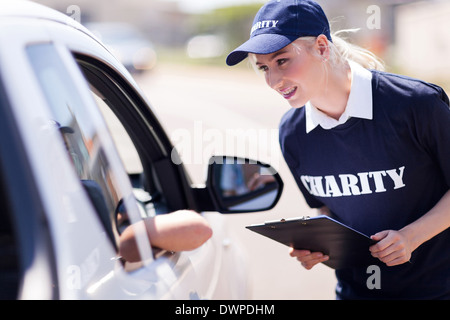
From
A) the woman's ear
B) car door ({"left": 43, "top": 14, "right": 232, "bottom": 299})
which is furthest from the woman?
car door ({"left": 43, "top": 14, "right": 232, "bottom": 299})

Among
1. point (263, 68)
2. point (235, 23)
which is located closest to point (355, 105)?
point (263, 68)

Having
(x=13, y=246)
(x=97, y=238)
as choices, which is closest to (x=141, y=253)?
(x=97, y=238)

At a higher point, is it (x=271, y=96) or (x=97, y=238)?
(x=271, y=96)

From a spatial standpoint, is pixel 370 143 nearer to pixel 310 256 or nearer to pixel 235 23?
pixel 310 256

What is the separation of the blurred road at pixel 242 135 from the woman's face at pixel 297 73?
27.3 inches

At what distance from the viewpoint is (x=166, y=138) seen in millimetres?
Result: 2508

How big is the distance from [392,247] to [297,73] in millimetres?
646

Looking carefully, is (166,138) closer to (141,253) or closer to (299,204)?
(141,253)

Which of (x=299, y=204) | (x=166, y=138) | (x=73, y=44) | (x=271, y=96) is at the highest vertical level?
(x=271, y=96)

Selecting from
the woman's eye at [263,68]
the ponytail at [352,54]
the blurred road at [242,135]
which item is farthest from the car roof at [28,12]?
the blurred road at [242,135]

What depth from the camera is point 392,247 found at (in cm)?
206

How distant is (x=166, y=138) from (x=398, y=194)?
0.89m

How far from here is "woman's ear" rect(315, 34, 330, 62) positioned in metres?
2.22
